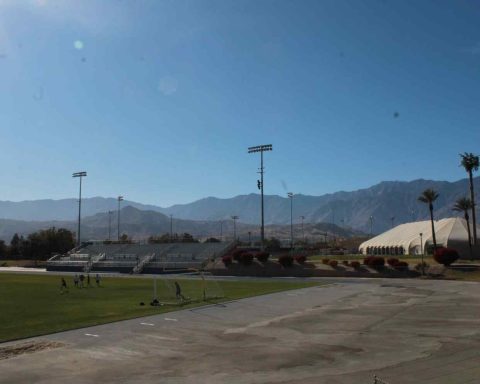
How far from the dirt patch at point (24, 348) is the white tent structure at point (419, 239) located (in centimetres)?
8849

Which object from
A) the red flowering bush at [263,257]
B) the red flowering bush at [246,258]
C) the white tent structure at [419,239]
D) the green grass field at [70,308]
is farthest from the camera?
the white tent structure at [419,239]

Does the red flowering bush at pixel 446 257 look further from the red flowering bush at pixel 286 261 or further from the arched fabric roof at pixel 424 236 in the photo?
the arched fabric roof at pixel 424 236

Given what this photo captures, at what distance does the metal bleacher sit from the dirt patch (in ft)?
209

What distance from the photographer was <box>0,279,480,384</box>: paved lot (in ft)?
49.8

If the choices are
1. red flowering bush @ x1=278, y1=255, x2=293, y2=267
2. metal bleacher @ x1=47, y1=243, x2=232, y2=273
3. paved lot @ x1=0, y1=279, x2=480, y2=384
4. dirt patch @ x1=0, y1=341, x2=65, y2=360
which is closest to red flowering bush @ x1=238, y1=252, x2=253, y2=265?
red flowering bush @ x1=278, y1=255, x2=293, y2=267

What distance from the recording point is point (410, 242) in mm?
114438

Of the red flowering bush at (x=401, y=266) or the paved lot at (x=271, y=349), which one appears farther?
the red flowering bush at (x=401, y=266)

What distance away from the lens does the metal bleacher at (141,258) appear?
90.0 meters

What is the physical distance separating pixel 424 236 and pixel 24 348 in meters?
103

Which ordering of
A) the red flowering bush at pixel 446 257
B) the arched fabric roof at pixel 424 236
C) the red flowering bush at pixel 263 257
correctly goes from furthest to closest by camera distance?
the arched fabric roof at pixel 424 236 < the red flowering bush at pixel 263 257 < the red flowering bush at pixel 446 257

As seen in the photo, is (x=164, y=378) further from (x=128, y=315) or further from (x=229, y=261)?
(x=229, y=261)

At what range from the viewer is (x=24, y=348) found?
1966 centimetres

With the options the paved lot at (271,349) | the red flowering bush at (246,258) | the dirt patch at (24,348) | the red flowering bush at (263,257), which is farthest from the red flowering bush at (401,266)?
the dirt patch at (24,348)

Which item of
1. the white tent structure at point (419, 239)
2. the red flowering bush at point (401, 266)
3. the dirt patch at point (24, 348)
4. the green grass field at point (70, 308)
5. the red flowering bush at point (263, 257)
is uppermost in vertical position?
the white tent structure at point (419, 239)
